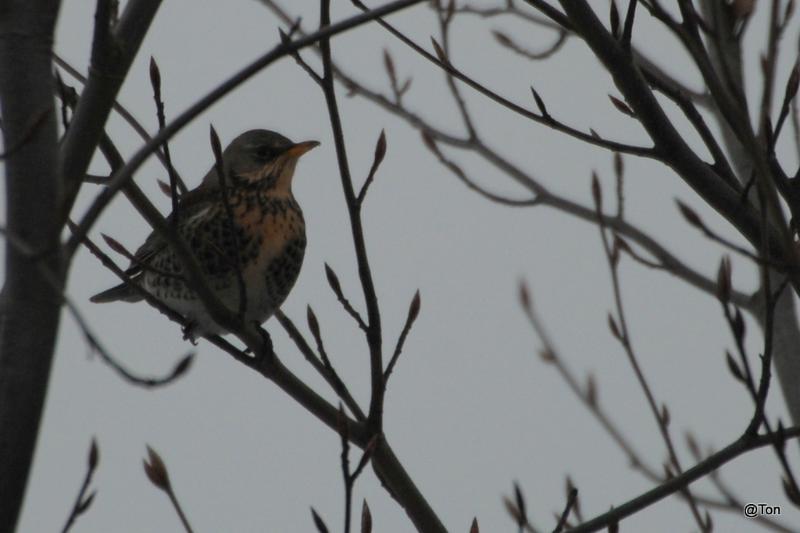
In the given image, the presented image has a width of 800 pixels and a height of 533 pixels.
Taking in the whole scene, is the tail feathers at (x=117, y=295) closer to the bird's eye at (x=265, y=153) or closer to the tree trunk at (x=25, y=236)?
the bird's eye at (x=265, y=153)

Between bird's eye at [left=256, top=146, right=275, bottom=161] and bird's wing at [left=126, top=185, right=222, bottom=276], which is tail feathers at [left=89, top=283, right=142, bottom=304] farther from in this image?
bird's eye at [left=256, top=146, right=275, bottom=161]

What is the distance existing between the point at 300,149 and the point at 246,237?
33.3 inches

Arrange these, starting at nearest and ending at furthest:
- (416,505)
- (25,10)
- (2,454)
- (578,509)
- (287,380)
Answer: (2,454)
(25,10)
(416,505)
(287,380)
(578,509)

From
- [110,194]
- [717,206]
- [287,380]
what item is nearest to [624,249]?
[717,206]

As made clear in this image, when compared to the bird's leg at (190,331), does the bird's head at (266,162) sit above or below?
above

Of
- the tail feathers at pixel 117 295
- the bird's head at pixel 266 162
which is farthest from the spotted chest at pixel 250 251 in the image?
the tail feathers at pixel 117 295

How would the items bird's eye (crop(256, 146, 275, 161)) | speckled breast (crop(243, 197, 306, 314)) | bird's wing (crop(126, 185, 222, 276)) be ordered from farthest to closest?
bird's eye (crop(256, 146, 275, 161)) < bird's wing (crop(126, 185, 222, 276)) < speckled breast (crop(243, 197, 306, 314))

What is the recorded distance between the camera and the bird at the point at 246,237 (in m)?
6.37

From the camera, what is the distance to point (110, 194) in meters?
2.70

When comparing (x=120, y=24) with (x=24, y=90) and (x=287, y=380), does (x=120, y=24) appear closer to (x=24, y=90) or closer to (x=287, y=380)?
(x=24, y=90)

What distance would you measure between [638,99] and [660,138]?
14cm

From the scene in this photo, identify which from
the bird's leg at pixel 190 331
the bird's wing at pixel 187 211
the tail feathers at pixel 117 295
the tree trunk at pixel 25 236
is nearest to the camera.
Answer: the tree trunk at pixel 25 236

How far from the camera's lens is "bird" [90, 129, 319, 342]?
20.9 feet

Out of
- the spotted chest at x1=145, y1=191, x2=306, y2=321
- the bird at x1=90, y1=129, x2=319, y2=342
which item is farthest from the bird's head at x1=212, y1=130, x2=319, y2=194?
the spotted chest at x1=145, y1=191, x2=306, y2=321
